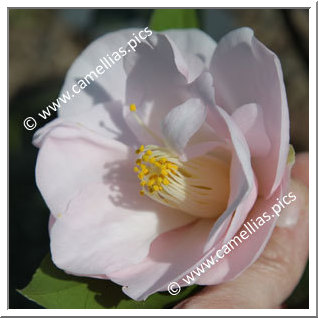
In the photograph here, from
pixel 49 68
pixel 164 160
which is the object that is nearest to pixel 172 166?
pixel 164 160

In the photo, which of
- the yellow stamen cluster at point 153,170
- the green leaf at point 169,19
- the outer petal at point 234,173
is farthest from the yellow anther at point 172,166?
the green leaf at point 169,19

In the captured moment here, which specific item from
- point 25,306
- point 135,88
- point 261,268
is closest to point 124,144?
point 135,88

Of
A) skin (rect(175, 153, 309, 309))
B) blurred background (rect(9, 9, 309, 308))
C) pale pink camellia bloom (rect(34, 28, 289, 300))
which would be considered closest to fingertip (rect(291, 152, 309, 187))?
skin (rect(175, 153, 309, 309))

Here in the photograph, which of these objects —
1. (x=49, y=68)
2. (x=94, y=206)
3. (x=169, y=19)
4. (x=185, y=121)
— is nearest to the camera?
(x=185, y=121)

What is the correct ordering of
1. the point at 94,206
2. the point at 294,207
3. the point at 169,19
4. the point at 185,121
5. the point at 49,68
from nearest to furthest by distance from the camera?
the point at 185,121
the point at 94,206
the point at 294,207
the point at 169,19
the point at 49,68

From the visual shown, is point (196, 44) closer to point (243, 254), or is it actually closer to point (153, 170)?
point (153, 170)

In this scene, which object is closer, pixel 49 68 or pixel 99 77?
pixel 99 77

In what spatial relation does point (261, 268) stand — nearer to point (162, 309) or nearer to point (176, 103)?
point (162, 309)
